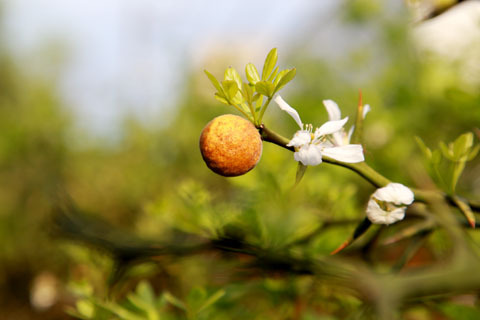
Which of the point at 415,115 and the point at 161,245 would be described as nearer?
the point at 161,245

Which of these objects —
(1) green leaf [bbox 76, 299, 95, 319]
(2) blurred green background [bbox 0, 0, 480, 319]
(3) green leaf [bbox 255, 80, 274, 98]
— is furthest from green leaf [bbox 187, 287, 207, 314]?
(3) green leaf [bbox 255, 80, 274, 98]

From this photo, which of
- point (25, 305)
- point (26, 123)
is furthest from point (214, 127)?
point (26, 123)

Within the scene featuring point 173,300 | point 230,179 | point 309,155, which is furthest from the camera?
point 230,179

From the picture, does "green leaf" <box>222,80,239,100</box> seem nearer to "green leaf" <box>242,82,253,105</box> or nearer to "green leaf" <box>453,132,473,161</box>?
"green leaf" <box>242,82,253,105</box>

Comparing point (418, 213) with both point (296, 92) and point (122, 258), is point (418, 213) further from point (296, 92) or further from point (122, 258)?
point (296, 92)

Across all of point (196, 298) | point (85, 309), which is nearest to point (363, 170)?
point (196, 298)

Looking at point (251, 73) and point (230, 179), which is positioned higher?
point (251, 73)

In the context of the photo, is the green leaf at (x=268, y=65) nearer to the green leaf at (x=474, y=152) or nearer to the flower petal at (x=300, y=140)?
the flower petal at (x=300, y=140)

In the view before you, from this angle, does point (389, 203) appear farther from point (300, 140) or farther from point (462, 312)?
point (462, 312)
